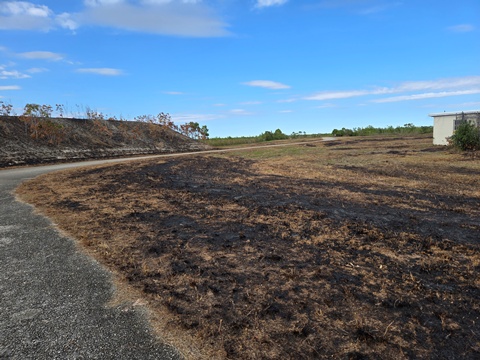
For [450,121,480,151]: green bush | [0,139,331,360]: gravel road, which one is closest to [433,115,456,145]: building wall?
→ [450,121,480,151]: green bush

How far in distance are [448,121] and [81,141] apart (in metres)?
27.8

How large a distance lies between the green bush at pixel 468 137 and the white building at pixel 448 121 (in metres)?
1.81

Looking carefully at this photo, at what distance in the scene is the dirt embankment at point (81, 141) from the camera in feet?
63.7

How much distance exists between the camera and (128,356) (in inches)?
98.6

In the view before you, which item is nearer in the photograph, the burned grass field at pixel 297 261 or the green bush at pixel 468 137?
the burned grass field at pixel 297 261

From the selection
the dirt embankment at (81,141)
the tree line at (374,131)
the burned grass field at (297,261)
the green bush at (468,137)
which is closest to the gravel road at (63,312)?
the burned grass field at (297,261)

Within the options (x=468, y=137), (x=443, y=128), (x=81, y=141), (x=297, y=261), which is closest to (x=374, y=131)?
(x=443, y=128)

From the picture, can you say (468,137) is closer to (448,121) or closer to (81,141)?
(448,121)

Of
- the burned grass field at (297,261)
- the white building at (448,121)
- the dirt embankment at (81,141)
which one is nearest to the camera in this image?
the burned grass field at (297,261)

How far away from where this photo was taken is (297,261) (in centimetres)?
426

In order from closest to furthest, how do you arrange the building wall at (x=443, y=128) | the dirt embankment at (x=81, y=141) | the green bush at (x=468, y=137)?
the green bush at (x=468, y=137), the dirt embankment at (x=81, y=141), the building wall at (x=443, y=128)

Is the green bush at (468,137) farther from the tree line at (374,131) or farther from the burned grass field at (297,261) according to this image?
the tree line at (374,131)

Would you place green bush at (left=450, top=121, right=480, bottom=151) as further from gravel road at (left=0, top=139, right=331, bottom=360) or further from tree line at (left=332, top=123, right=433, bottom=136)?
tree line at (left=332, top=123, right=433, bottom=136)

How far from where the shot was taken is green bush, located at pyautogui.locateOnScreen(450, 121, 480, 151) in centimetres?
1872
